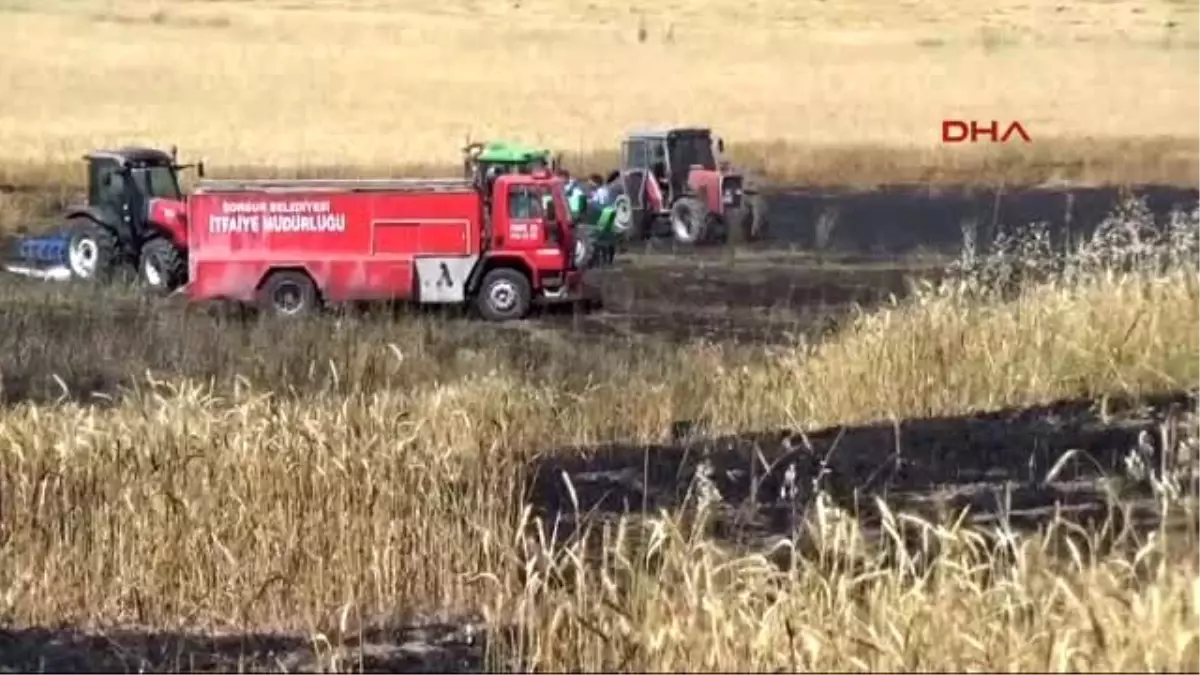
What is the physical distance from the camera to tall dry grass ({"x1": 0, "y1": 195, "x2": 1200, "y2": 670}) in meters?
5.43

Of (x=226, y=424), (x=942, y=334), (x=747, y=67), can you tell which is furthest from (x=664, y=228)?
(x=747, y=67)

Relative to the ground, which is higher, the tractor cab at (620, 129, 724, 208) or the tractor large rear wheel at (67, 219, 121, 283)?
the tractor cab at (620, 129, 724, 208)

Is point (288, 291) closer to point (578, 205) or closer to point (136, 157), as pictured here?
point (136, 157)

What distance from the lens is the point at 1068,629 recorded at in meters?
5.17

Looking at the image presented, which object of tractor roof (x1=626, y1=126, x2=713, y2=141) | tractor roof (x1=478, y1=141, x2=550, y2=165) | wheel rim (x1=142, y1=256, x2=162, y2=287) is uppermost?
tractor roof (x1=626, y1=126, x2=713, y2=141)

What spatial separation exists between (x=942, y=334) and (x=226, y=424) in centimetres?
423

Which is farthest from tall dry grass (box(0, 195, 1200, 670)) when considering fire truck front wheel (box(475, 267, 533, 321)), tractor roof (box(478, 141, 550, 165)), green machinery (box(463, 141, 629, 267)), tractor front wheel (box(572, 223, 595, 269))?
tractor roof (box(478, 141, 550, 165))

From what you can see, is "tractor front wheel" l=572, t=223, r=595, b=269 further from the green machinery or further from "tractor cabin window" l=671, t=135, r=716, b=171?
"tractor cabin window" l=671, t=135, r=716, b=171

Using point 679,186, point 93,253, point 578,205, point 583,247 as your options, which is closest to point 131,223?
point 93,253

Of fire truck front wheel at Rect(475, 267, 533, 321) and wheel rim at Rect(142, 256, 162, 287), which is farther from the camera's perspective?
wheel rim at Rect(142, 256, 162, 287)

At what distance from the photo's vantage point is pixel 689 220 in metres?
29.0

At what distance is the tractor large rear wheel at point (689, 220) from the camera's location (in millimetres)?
28859

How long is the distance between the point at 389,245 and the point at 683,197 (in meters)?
8.43

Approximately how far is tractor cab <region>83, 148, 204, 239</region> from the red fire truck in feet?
8.27
